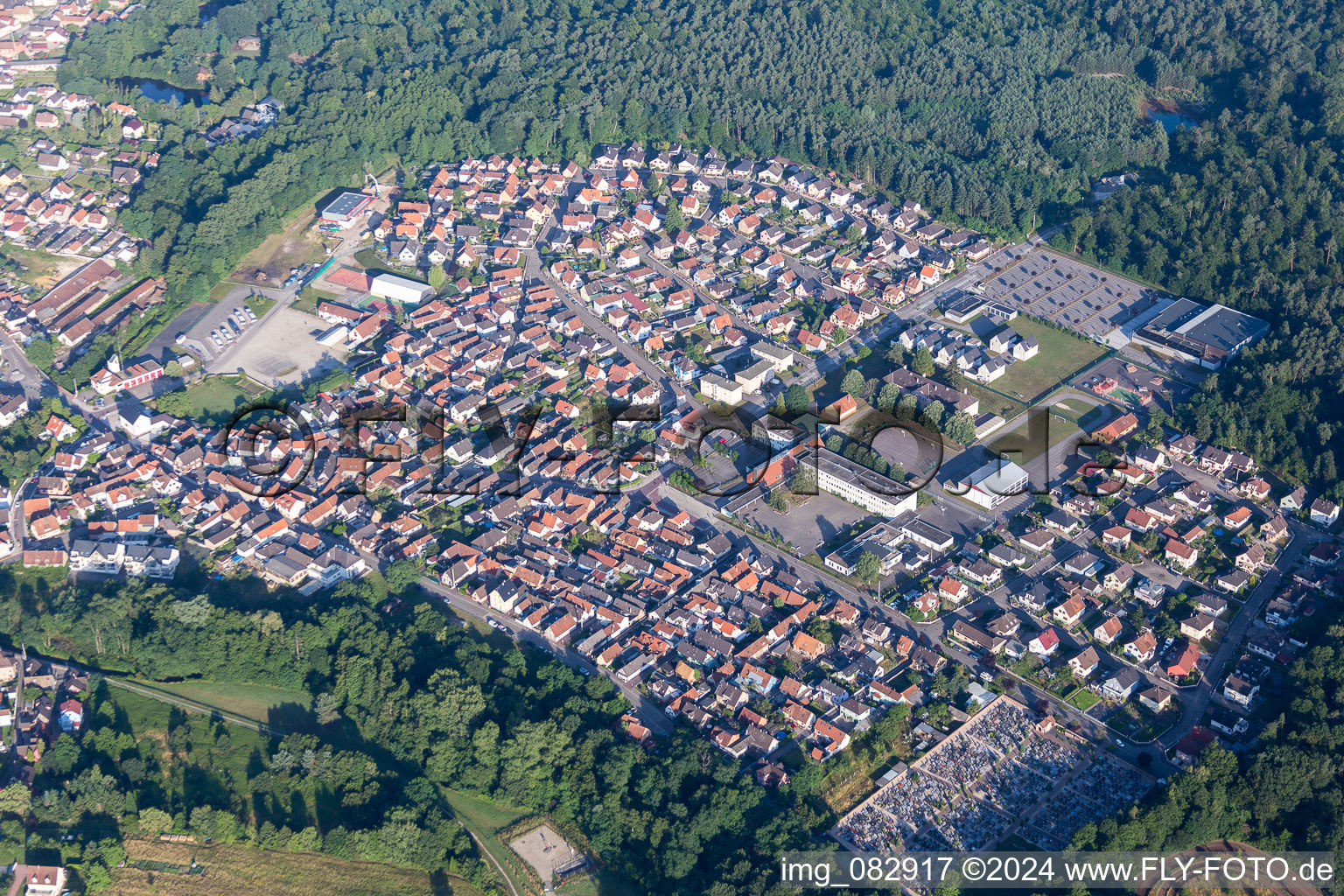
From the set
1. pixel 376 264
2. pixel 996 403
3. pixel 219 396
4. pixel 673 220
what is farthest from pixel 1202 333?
pixel 219 396

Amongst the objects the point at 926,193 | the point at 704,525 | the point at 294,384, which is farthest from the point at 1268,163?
the point at 294,384

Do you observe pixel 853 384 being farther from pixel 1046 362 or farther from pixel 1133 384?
pixel 1133 384

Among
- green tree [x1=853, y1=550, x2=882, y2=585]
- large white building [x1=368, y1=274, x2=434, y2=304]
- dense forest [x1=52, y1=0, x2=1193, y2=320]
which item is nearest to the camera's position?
green tree [x1=853, y1=550, x2=882, y2=585]

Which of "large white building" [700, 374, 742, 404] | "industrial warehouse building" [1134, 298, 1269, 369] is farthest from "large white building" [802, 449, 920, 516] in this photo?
"industrial warehouse building" [1134, 298, 1269, 369]

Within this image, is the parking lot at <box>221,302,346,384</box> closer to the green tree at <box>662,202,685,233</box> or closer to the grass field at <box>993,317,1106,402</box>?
the green tree at <box>662,202,685,233</box>

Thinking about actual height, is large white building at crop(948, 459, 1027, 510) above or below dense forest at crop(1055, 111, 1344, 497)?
below

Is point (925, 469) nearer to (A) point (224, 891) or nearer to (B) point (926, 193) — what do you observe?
(B) point (926, 193)
